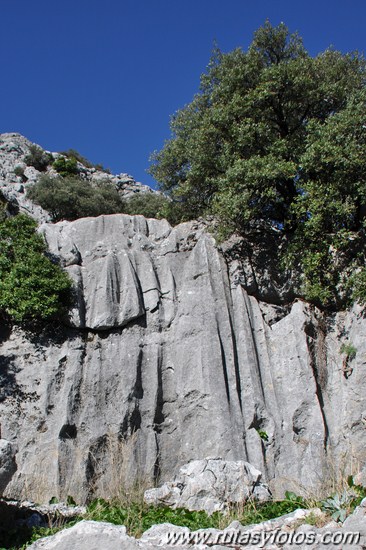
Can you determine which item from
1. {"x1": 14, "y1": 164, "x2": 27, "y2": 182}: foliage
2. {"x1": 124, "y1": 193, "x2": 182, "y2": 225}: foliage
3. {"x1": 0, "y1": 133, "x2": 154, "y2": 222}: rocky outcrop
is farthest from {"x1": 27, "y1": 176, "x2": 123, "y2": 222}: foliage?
{"x1": 14, "y1": 164, "x2": 27, "y2": 182}: foliage

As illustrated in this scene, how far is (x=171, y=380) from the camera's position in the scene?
45.4 ft

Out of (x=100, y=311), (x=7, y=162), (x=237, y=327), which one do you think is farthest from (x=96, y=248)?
(x=7, y=162)

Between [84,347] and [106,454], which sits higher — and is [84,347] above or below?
above

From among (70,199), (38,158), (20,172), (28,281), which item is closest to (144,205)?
Answer: (70,199)

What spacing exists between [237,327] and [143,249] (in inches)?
150

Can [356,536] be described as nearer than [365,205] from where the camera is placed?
Yes

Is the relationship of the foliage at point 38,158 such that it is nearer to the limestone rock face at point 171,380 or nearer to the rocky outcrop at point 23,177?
the rocky outcrop at point 23,177

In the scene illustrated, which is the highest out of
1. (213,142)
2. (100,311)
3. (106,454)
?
(213,142)

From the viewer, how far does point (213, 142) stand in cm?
1792

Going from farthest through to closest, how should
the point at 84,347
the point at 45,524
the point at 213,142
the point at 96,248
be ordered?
the point at 213,142 < the point at 96,248 < the point at 84,347 < the point at 45,524

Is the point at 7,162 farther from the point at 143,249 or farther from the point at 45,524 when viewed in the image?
the point at 45,524

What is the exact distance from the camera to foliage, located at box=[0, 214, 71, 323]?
13805 millimetres

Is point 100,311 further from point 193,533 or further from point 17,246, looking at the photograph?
point 193,533

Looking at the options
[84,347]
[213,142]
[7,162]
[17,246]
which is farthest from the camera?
[7,162]
